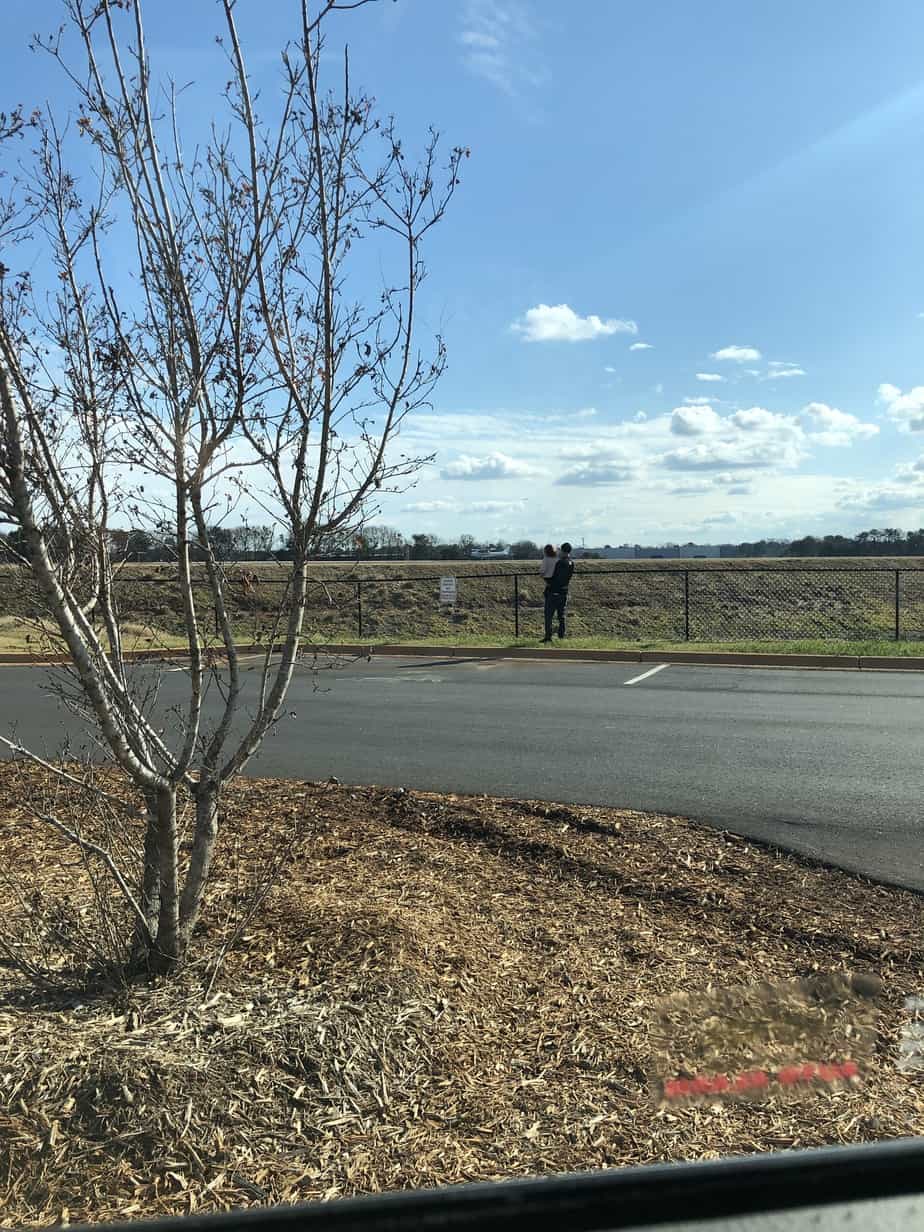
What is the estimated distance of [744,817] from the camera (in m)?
5.77

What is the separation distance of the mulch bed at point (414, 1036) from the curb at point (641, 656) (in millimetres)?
10086

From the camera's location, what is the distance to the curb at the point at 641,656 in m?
14.6

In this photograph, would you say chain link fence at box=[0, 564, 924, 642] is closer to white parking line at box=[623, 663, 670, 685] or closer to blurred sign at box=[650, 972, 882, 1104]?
white parking line at box=[623, 663, 670, 685]

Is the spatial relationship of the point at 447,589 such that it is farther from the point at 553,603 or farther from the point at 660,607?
the point at 660,607

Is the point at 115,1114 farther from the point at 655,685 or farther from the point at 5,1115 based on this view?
the point at 655,685

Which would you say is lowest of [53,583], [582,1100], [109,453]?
[582,1100]

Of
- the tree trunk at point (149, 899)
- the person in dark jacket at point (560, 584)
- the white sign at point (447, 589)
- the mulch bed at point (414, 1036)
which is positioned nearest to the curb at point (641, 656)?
the person in dark jacket at point (560, 584)

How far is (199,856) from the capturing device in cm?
328

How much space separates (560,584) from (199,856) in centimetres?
1442

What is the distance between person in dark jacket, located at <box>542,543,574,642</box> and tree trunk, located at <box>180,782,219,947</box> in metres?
13.6

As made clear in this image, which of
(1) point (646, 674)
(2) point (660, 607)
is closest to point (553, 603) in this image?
(1) point (646, 674)

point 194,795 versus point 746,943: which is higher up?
point 194,795

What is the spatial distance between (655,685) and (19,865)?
9.03 m

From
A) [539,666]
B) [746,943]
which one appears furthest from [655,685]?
[746,943]
